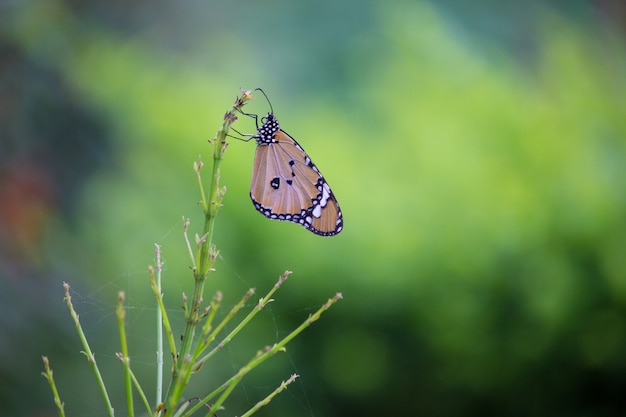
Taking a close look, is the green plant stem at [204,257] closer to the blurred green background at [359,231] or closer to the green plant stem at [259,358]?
the green plant stem at [259,358]

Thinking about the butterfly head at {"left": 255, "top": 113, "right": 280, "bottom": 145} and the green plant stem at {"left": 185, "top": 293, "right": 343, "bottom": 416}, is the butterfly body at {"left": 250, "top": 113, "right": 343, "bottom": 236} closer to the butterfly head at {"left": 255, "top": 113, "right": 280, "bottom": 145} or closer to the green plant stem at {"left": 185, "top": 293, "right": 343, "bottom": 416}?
the butterfly head at {"left": 255, "top": 113, "right": 280, "bottom": 145}

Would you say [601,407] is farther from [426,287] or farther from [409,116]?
[409,116]

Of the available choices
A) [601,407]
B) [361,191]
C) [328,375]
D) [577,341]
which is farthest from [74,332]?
[601,407]

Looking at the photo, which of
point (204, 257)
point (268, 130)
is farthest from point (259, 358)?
point (268, 130)

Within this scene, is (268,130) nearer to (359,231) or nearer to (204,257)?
(204,257)

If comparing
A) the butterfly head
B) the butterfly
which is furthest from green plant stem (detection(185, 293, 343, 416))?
the butterfly head

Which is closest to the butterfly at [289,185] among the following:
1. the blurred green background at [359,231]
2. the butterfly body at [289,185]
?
the butterfly body at [289,185]

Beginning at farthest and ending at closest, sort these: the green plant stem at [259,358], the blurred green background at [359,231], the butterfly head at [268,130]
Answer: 1. the blurred green background at [359,231]
2. the butterfly head at [268,130]
3. the green plant stem at [259,358]
